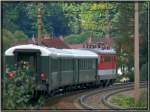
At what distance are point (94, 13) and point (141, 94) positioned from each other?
3452 millimetres

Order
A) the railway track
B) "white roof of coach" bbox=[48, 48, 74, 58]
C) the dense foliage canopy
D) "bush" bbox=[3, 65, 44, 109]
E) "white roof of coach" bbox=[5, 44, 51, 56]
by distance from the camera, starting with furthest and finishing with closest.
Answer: "white roof of coach" bbox=[48, 48, 74, 58] < "white roof of coach" bbox=[5, 44, 51, 56] < the railway track < the dense foliage canopy < "bush" bbox=[3, 65, 44, 109]

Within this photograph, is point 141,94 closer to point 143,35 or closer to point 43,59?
point 143,35

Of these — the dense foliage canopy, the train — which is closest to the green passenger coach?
the train

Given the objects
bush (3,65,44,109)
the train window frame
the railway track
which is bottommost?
the railway track

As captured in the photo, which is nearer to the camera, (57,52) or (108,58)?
(57,52)

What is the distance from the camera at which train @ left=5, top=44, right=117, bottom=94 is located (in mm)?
16016

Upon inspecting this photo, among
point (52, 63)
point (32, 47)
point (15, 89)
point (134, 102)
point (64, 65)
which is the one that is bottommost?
point (134, 102)

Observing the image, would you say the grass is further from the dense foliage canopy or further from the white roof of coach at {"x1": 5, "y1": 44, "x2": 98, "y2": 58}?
the white roof of coach at {"x1": 5, "y1": 44, "x2": 98, "y2": 58}

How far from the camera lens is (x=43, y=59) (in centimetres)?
1647

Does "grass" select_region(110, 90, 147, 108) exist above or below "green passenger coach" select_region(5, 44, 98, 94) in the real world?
below

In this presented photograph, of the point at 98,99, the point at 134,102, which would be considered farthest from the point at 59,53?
the point at 134,102

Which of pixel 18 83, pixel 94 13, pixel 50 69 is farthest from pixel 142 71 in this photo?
pixel 18 83

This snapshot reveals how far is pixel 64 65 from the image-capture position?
1902 cm

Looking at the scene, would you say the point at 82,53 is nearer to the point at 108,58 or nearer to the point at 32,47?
the point at 108,58
